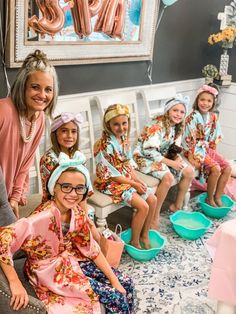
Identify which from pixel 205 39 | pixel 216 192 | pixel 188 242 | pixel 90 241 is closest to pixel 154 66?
pixel 205 39

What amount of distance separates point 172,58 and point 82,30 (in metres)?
1.34

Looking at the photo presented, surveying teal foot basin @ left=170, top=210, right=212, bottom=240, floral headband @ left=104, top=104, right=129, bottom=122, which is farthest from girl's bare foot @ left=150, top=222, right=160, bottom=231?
floral headband @ left=104, top=104, right=129, bottom=122

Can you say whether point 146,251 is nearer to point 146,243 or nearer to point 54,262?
point 146,243

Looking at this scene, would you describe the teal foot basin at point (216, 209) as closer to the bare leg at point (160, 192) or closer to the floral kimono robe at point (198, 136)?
the floral kimono robe at point (198, 136)

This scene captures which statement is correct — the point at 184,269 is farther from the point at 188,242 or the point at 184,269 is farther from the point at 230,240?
the point at 230,240

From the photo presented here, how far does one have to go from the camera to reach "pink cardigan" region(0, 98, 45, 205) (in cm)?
215

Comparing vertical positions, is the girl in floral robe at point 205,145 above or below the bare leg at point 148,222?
above

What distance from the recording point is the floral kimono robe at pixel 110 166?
288 cm

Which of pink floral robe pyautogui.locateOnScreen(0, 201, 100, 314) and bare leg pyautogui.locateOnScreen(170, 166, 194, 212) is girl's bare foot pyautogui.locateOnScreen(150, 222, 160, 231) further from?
pink floral robe pyautogui.locateOnScreen(0, 201, 100, 314)

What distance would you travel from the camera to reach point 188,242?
3166 mm

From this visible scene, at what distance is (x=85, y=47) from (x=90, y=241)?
67.7 inches

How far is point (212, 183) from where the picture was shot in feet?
12.1

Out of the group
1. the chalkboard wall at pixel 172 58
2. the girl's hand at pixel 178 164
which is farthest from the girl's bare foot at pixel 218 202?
the chalkboard wall at pixel 172 58

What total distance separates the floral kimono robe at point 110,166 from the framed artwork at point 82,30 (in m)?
0.67
